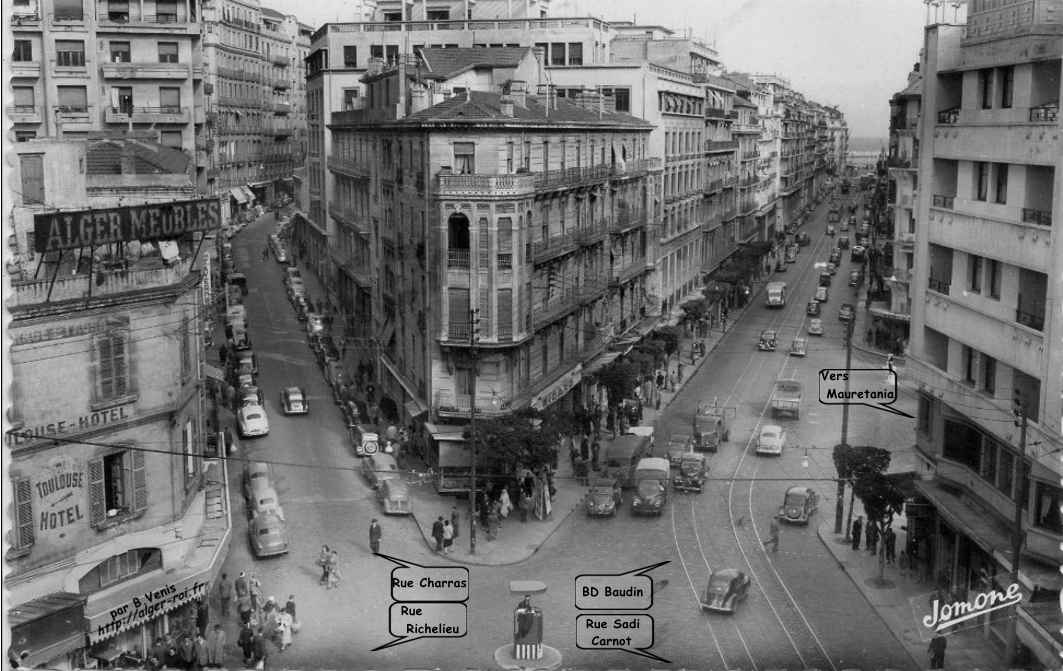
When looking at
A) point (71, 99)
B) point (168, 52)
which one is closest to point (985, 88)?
point (71, 99)

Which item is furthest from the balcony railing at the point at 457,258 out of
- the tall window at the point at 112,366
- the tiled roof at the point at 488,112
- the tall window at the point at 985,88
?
the tall window at the point at 985,88

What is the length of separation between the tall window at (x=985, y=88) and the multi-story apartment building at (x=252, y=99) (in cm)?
3189

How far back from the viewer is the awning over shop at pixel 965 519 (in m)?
25.1

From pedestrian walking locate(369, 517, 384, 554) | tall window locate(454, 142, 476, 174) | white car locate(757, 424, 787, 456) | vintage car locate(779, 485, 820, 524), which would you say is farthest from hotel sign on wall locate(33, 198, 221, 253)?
white car locate(757, 424, 787, 456)

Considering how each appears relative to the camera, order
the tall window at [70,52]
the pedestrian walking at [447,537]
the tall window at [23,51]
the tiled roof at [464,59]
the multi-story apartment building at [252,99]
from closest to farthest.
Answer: the pedestrian walking at [447,537]
the tall window at [23,51]
the tall window at [70,52]
the tiled roof at [464,59]
the multi-story apartment building at [252,99]

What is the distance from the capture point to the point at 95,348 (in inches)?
925

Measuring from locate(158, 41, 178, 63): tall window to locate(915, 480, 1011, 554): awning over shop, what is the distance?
1173 inches

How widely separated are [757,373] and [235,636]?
29.5 meters

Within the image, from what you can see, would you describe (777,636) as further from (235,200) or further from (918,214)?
(235,200)

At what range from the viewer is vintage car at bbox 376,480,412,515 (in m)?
33.4

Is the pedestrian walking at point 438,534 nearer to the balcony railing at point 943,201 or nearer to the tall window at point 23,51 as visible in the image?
the balcony railing at point 943,201

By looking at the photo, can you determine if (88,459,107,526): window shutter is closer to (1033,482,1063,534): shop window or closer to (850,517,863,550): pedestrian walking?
→ (1033,482,1063,534): shop window

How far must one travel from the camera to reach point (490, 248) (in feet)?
121

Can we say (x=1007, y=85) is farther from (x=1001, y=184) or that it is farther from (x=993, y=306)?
(x=993, y=306)
